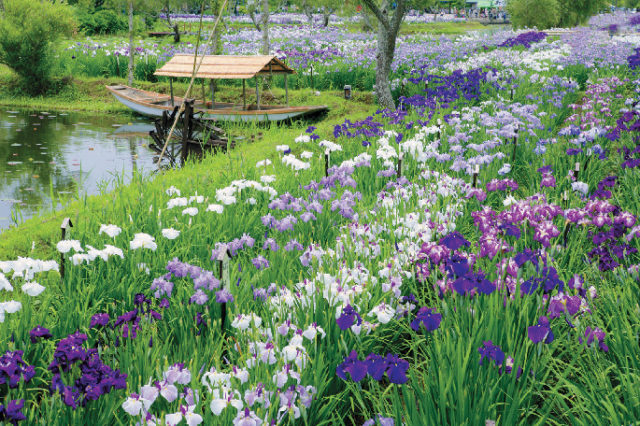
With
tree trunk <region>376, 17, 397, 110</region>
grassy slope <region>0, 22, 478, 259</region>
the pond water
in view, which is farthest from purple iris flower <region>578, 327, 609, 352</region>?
tree trunk <region>376, 17, 397, 110</region>

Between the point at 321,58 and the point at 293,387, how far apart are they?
17.9m

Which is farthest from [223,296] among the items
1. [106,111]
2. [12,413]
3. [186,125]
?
[106,111]

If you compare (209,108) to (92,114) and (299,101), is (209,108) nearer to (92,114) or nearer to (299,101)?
(299,101)

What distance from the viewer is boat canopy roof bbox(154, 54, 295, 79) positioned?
39.5ft

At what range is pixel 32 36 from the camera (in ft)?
57.3

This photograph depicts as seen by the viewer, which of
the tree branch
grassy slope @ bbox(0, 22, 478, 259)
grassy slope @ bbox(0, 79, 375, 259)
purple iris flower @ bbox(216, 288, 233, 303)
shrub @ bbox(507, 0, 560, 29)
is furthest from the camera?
shrub @ bbox(507, 0, 560, 29)

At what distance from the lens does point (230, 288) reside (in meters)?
3.34

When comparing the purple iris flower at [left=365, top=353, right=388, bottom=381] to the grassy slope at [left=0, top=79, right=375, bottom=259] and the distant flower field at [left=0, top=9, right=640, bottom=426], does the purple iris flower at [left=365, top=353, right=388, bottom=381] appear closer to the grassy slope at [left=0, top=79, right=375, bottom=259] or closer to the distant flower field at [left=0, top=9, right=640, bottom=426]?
the distant flower field at [left=0, top=9, right=640, bottom=426]

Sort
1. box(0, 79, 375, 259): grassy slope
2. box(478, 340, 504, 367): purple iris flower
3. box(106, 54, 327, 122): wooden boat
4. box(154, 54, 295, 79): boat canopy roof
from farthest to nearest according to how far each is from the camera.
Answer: box(106, 54, 327, 122): wooden boat
box(154, 54, 295, 79): boat canopy roof
box(0, 79, 375, 259): grassy slope
box(478, 340, 504, 367): purple iris flower

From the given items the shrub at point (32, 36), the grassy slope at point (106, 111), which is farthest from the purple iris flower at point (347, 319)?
the shrub at point (32, 36)

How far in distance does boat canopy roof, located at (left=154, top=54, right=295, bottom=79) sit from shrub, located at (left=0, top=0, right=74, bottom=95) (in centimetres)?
721

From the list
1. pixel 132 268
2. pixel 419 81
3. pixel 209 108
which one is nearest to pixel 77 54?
pixel 209 108

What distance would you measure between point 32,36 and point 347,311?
18.9m

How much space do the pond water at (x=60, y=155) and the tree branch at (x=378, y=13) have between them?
5.66 metres
